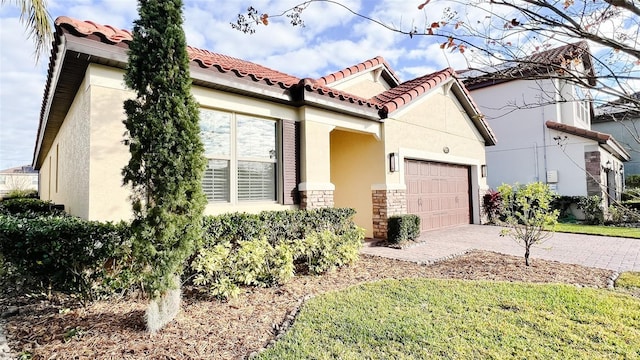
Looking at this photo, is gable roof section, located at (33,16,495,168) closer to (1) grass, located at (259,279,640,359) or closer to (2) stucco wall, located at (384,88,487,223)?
(2) stucco wall, located at (384,88,487,223)

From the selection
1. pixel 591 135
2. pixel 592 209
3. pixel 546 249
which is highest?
pixel 591 135

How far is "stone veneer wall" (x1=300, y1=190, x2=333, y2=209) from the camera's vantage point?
8094 mm

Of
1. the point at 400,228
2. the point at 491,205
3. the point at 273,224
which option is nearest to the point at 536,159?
the point at 491,205

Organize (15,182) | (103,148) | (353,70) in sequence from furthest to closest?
(15,182), (353,70), (103,148)

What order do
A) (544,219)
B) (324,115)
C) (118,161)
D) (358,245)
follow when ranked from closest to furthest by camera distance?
1. (118,161)
2. (544,219)
3. (358,245)
4. (324,115)

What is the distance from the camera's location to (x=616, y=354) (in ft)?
10.9

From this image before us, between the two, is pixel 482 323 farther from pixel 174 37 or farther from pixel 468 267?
pixel 174 37

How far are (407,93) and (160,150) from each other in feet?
28.4

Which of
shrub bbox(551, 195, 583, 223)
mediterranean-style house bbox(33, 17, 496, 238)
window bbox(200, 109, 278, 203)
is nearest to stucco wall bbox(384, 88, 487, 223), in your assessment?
mediterranean-style house bbox(33, 17, 496, 238)

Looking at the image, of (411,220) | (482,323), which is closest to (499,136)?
(411,220)

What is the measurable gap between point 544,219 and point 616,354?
3.85 meters

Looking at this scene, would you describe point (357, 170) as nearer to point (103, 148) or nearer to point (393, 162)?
point (393, 162)

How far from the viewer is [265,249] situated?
571cm

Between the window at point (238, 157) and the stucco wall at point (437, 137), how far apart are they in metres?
3.85
